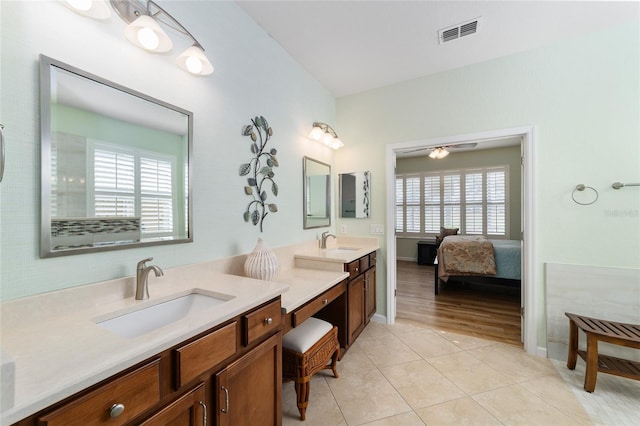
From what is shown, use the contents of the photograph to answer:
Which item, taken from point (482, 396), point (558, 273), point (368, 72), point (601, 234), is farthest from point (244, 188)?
point (601, 234)

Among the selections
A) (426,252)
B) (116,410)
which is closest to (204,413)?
(116,410)

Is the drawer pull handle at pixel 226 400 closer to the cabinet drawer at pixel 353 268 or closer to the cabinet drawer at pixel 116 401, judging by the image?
the cabinet drawer at pixel 116 401

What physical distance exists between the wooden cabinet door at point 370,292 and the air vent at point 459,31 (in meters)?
2.30

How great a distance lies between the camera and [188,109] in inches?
62.0

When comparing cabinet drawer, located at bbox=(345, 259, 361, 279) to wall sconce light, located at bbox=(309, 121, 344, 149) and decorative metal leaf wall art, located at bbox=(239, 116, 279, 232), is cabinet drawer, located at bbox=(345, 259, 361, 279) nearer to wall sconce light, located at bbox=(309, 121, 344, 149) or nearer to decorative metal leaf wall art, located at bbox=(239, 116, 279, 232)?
decorative metal leaf wall art, located at bbox=(239, 116, 279, 232)

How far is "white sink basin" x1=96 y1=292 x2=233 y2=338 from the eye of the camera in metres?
1.08

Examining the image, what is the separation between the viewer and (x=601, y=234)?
217cm

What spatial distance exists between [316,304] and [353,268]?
2.29 feet

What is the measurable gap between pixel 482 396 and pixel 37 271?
2646mm

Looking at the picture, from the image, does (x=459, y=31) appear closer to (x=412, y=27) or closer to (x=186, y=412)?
(x=412, y=27)

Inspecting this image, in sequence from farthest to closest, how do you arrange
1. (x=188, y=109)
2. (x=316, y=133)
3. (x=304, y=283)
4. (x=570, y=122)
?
(x=316, y=133) → (x=570, y=122) → (x=304, y=283) → (x=188, y=109)

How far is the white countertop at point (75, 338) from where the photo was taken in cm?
60

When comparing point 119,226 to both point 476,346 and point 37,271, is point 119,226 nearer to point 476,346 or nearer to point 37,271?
point 37,271

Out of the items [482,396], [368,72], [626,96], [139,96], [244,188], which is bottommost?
[482,396]
